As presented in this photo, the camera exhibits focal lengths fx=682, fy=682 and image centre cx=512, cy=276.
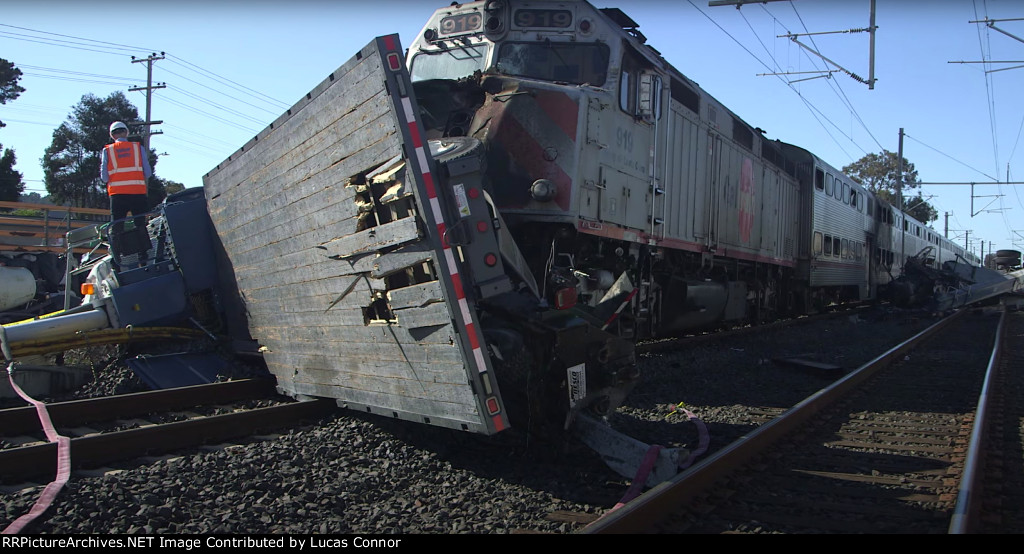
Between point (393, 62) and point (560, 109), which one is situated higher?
point (560, 109)

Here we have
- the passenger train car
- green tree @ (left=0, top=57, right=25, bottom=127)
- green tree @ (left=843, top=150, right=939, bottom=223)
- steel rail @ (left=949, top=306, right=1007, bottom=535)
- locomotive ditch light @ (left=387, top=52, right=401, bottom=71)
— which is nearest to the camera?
steel rail @ (left=949, top=306, right=1007, bottom=535)

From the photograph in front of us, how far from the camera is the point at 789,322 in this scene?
1570 cm

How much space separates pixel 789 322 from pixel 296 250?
1318cm

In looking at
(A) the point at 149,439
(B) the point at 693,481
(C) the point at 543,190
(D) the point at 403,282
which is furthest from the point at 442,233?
(A) the point at 149,439

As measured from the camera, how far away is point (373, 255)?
4.43 m

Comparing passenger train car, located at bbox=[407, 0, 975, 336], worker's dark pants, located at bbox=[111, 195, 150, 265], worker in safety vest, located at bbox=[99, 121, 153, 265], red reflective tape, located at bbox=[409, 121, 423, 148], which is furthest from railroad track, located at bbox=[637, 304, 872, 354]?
worker in safety vest, located at bbox=[99, 121, 153, 265]

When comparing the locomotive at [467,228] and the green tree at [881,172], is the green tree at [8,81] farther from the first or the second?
the green tree at [881,172]

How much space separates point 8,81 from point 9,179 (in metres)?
5.38

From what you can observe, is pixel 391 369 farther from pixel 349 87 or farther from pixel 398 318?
pixel 349 87

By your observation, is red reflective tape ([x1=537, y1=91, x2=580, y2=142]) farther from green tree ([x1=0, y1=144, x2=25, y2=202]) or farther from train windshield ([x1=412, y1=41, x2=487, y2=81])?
green tree ([x1=0, y1=144, x2=25, y2=202])

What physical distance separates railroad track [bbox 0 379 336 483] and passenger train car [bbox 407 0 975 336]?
2.65m

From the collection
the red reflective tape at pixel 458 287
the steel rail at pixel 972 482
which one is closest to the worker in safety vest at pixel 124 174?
the red reflective tape at pixel 458 287

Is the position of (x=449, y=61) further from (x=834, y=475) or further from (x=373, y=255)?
(x=834, y=475)

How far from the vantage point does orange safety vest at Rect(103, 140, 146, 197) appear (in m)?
8.60
